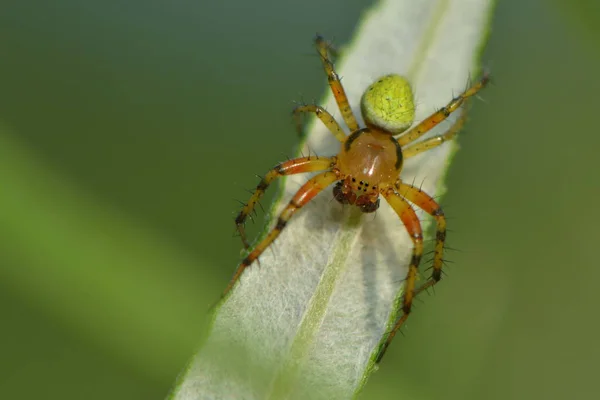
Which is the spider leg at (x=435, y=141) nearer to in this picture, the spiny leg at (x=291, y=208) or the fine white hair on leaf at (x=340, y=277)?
the fine white hair on leaf at (x=340, y=277)

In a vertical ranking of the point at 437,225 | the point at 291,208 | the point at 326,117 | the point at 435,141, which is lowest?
the point at 291,208

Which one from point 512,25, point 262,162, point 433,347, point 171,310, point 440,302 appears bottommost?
point 171,310

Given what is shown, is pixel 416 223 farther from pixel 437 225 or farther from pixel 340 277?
pixel 340 277

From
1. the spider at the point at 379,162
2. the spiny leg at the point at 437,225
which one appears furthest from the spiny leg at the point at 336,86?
the spiny leg at the point at 437,225

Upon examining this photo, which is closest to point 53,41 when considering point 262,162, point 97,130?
point 97,130

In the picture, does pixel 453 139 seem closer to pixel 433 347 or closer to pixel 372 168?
pixel 372 168

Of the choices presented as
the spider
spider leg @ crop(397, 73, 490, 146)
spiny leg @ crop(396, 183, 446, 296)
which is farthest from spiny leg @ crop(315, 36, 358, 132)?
spiny leg @ crop(396, 183, 446, 296)

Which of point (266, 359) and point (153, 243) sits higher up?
point (153, 243)

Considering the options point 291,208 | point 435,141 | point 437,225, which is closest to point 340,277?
point 291,208
